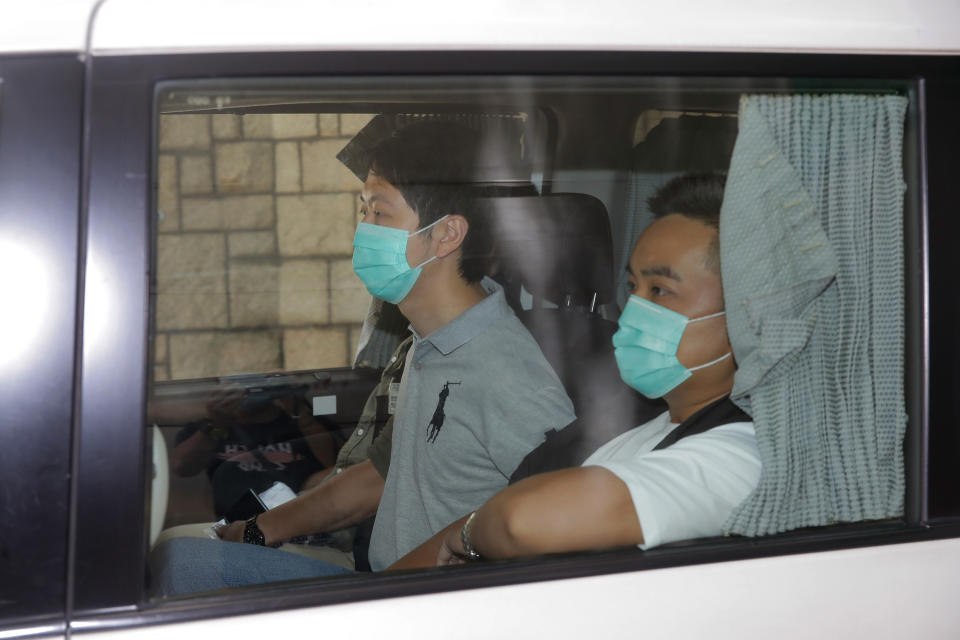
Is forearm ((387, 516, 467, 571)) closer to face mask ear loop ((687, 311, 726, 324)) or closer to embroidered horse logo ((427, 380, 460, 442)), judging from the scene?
embroidered horse logo ((427, 380, 460, 442))

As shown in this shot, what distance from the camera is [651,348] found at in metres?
1.70

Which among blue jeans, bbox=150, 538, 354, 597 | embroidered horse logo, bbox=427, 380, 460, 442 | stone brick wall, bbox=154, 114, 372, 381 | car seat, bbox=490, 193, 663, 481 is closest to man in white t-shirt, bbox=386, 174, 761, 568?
car seat, bbox=490, 193, 663, 481

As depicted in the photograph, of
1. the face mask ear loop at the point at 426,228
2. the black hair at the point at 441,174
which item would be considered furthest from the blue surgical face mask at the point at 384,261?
the black hair at the point at 441,174

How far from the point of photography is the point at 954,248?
1360mm

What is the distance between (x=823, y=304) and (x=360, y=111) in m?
0.90

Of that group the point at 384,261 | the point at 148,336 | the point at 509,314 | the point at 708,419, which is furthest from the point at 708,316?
the point at 148,336

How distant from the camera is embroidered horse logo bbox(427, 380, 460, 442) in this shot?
2.08 metres

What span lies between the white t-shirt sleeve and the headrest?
50cm

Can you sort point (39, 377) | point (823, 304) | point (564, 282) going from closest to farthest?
point (39, 377)
point (823, 304)
point (564, 282)

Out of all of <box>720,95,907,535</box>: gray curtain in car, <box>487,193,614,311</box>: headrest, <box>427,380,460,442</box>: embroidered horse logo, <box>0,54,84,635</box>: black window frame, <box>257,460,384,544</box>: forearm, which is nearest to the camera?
<box>0,54,84,635</box>: black window frame

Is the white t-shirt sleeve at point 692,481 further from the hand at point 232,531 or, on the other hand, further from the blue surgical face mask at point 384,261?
the hand at point 232,531

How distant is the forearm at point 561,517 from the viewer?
137 centimetres

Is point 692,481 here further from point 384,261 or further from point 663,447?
point 384,261

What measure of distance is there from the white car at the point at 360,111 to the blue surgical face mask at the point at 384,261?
450 millimetres
